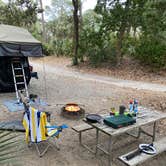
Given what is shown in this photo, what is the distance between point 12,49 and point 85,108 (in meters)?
3.01

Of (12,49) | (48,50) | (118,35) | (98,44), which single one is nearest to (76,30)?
(98,44)

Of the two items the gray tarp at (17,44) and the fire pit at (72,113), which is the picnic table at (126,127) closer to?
the fire pit at (72,113)

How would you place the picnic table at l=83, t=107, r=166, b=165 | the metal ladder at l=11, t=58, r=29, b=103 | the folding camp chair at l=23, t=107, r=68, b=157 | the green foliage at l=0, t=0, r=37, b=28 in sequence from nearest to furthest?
the picnic table at l=83, t=107, r=166, b=165
the folding camp chair at l=23, t=107, r=68, b=157
the metal ladder at l=11, t=58, r=29, b=103
the green foliage at l=0, t=0, r=37, b=28

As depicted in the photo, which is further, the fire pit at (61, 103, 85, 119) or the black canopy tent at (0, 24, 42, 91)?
the black canopy tent at (0, 24, 42, 91)

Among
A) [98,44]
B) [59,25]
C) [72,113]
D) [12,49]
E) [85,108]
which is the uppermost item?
[59,25]

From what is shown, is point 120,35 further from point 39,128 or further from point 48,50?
point 48,50

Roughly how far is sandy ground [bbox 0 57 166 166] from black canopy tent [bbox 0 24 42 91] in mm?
589

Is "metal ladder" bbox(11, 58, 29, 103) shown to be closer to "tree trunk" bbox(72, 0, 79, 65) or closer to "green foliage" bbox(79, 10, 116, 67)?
"green foliage" bbox(79, 10, 116, 67)

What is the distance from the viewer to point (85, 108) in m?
5.59

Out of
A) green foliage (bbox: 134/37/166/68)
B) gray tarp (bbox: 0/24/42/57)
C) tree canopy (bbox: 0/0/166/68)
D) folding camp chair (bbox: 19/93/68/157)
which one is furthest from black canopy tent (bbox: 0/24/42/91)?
green foliage (bbox: 134/37/166/68)

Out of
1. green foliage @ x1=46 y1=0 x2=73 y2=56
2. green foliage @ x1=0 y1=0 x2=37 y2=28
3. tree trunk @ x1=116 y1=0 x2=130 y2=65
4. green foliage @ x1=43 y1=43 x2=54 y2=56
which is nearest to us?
tree trunk @ x1=116 y1=0 x2=130 y2=65

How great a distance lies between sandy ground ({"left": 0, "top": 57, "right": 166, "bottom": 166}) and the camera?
3.09 m

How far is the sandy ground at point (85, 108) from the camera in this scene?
3094mm

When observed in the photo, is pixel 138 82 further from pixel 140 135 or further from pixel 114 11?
pixel 140 135
